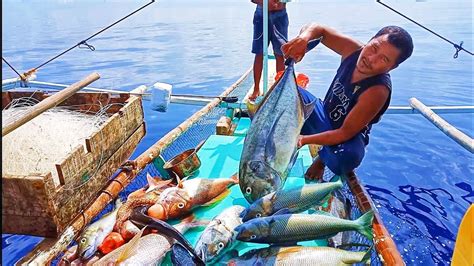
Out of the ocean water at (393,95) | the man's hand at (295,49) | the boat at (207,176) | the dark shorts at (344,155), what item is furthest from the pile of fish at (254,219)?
the ocean water at (393,95)

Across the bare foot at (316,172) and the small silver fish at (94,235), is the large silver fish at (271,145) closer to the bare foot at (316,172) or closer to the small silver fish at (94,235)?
the bare foot at (316,172)

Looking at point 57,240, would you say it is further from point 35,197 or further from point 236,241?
point 236,241

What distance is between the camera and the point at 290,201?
111 inches

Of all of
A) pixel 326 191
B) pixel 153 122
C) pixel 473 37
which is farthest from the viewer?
pixel 473 37

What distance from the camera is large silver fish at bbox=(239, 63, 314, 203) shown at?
2.88 meters

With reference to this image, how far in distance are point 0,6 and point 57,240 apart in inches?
63.0

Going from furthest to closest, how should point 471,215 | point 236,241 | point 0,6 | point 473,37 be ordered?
1. point 473,37
2. point 236,241
3. point 0,6
4. point 471,215

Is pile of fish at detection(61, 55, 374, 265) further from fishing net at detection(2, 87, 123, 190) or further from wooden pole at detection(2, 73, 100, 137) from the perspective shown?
wooden pole at detection(2, 73, 100, 137)

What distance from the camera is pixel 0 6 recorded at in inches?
86.1

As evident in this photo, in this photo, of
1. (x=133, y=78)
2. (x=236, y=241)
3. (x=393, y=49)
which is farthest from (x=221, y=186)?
(x=133, y=78)

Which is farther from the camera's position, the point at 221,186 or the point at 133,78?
the point at 133,78

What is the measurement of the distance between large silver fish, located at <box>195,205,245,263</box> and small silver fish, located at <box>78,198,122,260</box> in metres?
0.72

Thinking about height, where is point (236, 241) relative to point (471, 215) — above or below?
below

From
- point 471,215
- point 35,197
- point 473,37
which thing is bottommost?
point 473,37
